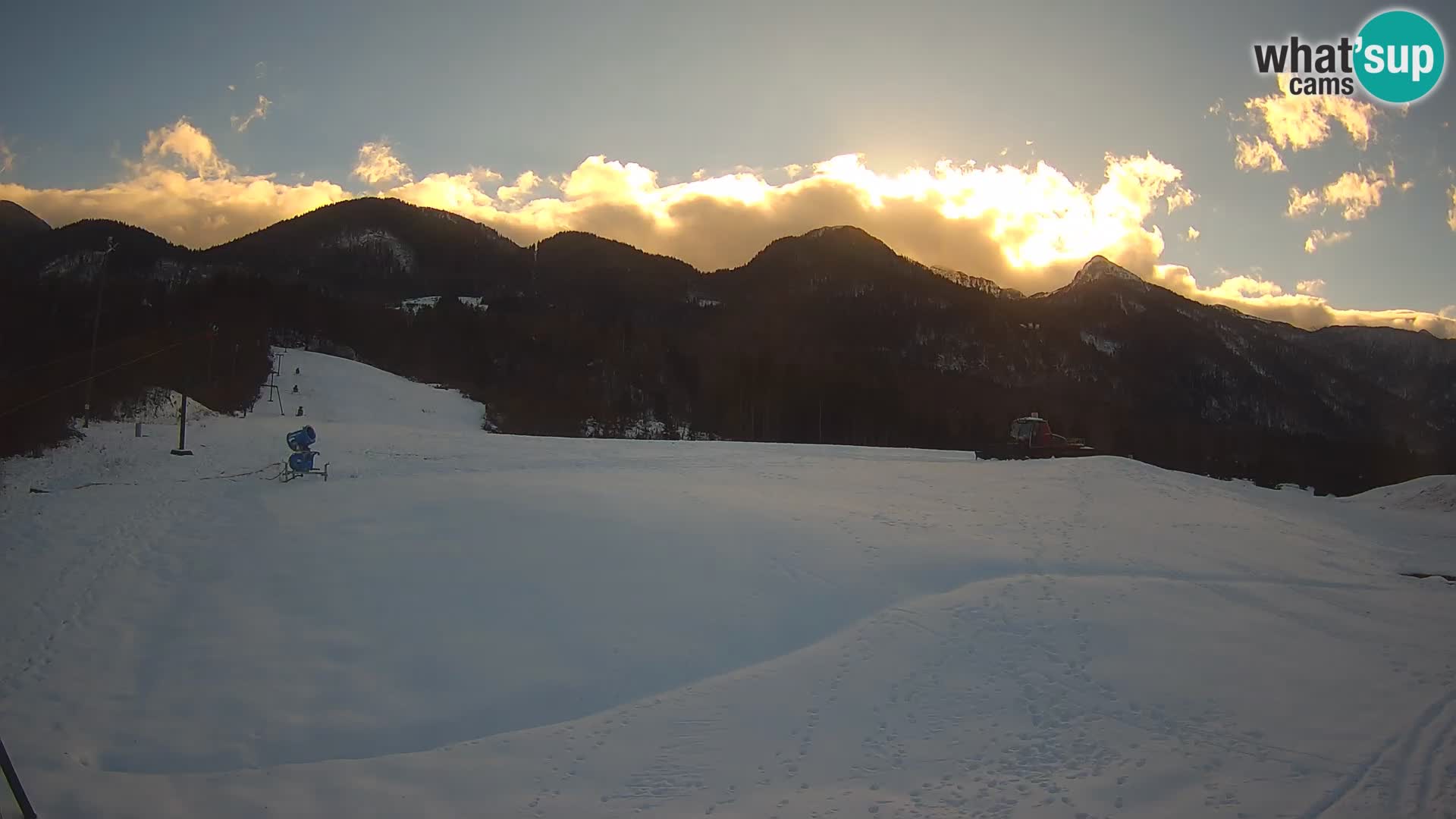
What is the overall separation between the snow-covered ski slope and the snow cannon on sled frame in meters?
0.56

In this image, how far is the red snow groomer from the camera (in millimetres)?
32719

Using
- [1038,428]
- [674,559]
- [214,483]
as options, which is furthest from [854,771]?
[1038,428]

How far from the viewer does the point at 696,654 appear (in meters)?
12.6

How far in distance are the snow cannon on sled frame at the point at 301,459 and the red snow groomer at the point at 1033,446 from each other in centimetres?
2660

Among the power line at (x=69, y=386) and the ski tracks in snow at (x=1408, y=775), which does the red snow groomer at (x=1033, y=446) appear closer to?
the ski tracks in snow at (x=1408, y=775)

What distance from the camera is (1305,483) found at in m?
82.8

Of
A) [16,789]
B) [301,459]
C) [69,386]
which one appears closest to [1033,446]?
[301,459]

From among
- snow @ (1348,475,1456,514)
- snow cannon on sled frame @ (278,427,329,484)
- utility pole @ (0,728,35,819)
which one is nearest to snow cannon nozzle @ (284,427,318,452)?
snow cannon on sled frame @ (278,427,329,484)

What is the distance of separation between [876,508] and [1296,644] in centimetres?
1019

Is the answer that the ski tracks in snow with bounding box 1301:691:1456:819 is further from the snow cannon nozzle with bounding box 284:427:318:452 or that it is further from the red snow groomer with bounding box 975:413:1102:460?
the snow cannon nozzle with bounding box 284:427:318:452

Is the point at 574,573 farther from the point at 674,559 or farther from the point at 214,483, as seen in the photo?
the point at 214,483

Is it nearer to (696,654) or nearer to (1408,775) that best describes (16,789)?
(696,654)

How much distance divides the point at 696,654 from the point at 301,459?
16.2 metres

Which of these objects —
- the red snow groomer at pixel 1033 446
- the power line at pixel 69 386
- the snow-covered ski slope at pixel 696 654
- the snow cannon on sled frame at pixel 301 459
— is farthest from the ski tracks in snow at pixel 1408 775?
the power line at pixel 69 386
